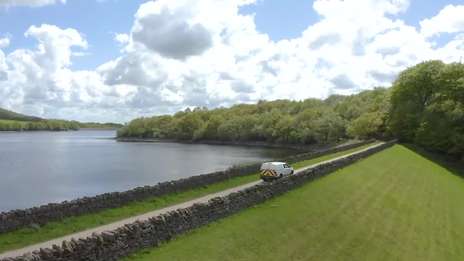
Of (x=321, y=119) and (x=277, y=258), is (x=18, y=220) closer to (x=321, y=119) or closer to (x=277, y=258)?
(x=277, y=258)

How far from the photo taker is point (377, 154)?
5753 centimetres

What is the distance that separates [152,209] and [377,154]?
38.8 metres

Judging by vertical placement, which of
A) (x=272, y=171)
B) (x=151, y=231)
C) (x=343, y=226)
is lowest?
(x=343, y=226)

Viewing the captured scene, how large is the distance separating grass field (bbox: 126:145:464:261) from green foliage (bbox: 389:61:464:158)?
27352 millimetres

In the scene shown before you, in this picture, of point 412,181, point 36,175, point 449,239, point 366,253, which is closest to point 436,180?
point 412,181

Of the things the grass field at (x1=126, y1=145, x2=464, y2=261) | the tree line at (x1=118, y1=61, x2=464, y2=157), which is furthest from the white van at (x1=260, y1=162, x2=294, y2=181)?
the tree line at (x1=118, y1=61, x2=464, y2=157)

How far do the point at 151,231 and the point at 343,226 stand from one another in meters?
13.2

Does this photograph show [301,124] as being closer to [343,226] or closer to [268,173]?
[268,173]

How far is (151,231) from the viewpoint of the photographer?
16.3m

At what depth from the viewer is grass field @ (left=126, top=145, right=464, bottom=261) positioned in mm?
18828

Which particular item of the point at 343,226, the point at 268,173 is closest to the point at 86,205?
the point at 343,226

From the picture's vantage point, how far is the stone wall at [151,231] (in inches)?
508

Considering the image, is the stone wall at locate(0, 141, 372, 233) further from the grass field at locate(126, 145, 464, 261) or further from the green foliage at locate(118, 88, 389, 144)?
the green foliage at locate(118, 88, 389, 144)

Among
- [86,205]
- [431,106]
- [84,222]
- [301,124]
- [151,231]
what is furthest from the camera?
[301,124]
